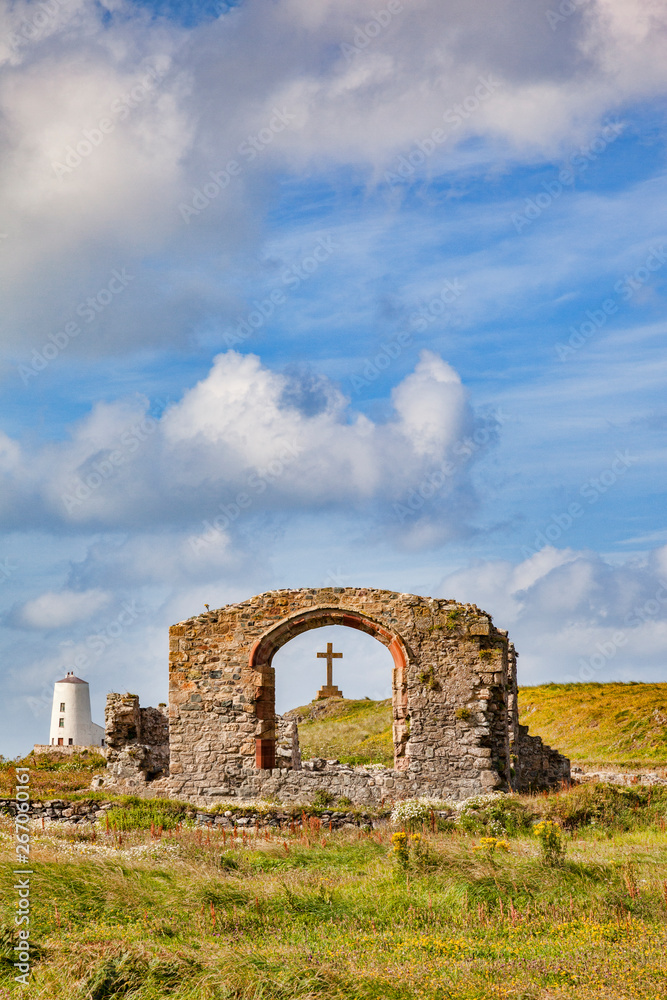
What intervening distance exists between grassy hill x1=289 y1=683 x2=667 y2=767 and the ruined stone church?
6.90m

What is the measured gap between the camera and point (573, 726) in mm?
30672

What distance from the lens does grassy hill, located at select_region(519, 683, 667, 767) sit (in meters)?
26.9

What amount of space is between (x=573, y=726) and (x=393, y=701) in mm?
14393

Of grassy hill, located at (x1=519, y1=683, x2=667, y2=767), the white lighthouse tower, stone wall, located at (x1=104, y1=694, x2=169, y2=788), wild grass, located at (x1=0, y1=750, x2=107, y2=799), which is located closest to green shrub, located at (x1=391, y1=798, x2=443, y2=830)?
stone wall, located at (x1=104, y1=694, x2=169, y2=788)

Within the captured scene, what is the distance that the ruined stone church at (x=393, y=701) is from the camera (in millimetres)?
18281

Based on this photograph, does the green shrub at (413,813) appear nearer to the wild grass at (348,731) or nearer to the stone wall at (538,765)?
the stone wall at (538,765)

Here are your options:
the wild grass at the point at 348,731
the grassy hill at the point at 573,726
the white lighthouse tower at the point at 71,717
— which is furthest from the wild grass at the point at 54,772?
the white lighthouse tower at the point at 71,717

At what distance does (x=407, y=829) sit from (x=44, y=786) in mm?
11229

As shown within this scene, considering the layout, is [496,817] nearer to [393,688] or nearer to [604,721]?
[393,688]

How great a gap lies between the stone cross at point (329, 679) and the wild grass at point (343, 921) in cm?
2206

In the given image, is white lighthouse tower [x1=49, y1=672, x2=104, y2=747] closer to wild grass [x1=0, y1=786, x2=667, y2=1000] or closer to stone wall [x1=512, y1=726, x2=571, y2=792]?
stone wall [x1=512, y1=726, x2=571, y2=792]

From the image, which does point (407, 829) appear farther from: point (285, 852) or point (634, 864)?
point (634, 864)

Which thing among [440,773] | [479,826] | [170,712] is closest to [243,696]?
[170,712]

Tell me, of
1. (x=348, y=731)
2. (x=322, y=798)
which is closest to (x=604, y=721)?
(x=348, y=731)
